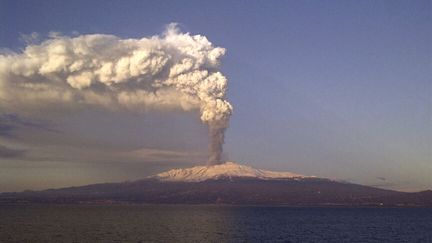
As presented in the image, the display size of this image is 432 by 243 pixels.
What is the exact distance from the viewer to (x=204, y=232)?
70750 millimetres

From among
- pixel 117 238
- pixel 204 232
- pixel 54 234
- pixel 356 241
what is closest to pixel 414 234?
pixel 356 241

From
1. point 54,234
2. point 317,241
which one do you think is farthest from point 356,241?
point 54,234

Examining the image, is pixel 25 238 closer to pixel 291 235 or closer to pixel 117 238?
pixel 117 238

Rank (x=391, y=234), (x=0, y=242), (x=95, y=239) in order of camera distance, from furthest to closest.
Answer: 1. (x=391, y=234)
2. (x=95, y=239)
3. (x=0, y=242)

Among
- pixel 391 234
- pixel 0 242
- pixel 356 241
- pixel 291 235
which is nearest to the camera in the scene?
pixel 0 242

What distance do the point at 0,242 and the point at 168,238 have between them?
17.0 meters

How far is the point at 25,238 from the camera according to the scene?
59.9 meters

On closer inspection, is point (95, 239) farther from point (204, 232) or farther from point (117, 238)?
point (204, 232)

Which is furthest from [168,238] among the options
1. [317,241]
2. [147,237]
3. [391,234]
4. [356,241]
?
[391,234]

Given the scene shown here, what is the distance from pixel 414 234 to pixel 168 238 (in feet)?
116

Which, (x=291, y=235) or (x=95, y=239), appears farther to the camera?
(x=291, y=235)

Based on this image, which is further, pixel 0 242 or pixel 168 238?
pixel 168 238

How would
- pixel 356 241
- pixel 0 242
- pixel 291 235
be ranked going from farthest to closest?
pixel 291 235
pixel 356 241
pixel 0 242

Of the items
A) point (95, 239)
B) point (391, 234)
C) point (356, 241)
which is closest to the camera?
point (95, 239)
